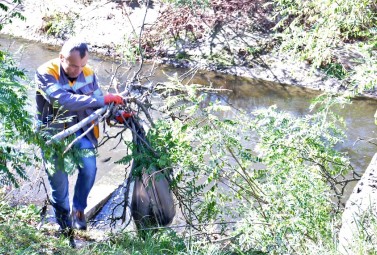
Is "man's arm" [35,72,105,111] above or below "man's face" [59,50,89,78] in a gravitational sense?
below

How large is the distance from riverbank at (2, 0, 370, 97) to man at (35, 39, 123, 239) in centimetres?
624

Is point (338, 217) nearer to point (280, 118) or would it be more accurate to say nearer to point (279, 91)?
point (280, 118)

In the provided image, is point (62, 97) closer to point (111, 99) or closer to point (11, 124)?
point (111, 99)

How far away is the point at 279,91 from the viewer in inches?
429

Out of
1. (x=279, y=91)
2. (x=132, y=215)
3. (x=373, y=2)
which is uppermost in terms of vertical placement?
(x=373, y=2)

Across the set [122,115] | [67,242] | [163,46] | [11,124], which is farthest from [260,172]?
[163,46]

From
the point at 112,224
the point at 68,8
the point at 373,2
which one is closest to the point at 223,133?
the point at 112,224

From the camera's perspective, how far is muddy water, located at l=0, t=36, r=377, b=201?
26.8 feet

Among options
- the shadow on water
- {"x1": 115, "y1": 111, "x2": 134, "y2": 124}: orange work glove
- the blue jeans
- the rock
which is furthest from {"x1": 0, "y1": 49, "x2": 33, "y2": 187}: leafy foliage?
the shadow on water

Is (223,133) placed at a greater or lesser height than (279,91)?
greater

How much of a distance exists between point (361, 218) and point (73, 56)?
238cm

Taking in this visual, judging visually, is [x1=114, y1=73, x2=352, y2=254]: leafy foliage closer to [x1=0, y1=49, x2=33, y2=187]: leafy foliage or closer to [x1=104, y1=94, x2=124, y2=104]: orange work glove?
[x1=104, y1=94, x2=124, y2=104]: orange work glove

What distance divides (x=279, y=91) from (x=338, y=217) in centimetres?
666

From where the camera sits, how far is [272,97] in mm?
10555
